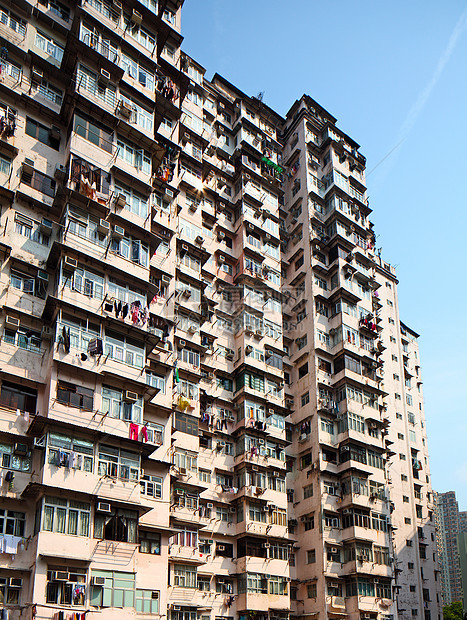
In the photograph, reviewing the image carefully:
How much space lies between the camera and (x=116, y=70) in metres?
30.4

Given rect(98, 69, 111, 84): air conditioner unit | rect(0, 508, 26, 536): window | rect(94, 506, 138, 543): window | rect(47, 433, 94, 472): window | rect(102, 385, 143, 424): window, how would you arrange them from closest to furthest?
rect(0, 508, 26, 536): window, rect(47, 433, 94, 472): window, rect(94, 506, 138, 543): window, rect(102, 385, 143, 424): window, rect(98, 69, 111, 84): air conditioner unit

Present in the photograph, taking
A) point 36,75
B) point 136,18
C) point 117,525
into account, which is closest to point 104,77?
point 36,75

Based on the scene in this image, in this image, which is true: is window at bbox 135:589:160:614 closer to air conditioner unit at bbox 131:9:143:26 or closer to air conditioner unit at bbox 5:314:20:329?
air conditioner unit at bbox 5:314:20:329

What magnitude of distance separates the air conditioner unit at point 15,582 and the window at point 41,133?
61.2 ft

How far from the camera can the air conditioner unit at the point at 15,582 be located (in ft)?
69.7

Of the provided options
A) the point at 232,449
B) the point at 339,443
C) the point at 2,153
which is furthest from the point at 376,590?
the point at 2,153

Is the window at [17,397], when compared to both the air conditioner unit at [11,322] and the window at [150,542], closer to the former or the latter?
the air conditioner unit at [11,322]

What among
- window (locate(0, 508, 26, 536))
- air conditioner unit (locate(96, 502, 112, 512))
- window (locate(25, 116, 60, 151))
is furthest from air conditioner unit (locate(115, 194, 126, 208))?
window (locate(0, 508, 26, 536))

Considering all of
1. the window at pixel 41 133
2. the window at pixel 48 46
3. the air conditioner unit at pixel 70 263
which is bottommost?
the air conditioner unit at pixel 70 263

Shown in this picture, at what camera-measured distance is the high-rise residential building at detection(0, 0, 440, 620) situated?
23359mm

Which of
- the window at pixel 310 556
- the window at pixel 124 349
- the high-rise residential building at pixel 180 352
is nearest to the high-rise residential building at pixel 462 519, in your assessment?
the high-rise residential building at pixel 180 352

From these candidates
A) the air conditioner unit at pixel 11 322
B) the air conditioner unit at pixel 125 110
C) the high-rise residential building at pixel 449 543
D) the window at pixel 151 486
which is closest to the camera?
the air conditioner unit at pixel 11 322

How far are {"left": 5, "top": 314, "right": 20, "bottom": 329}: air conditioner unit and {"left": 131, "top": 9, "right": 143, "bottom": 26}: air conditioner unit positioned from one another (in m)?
18.3

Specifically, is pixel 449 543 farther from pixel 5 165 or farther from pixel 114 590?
pixel 5 165
